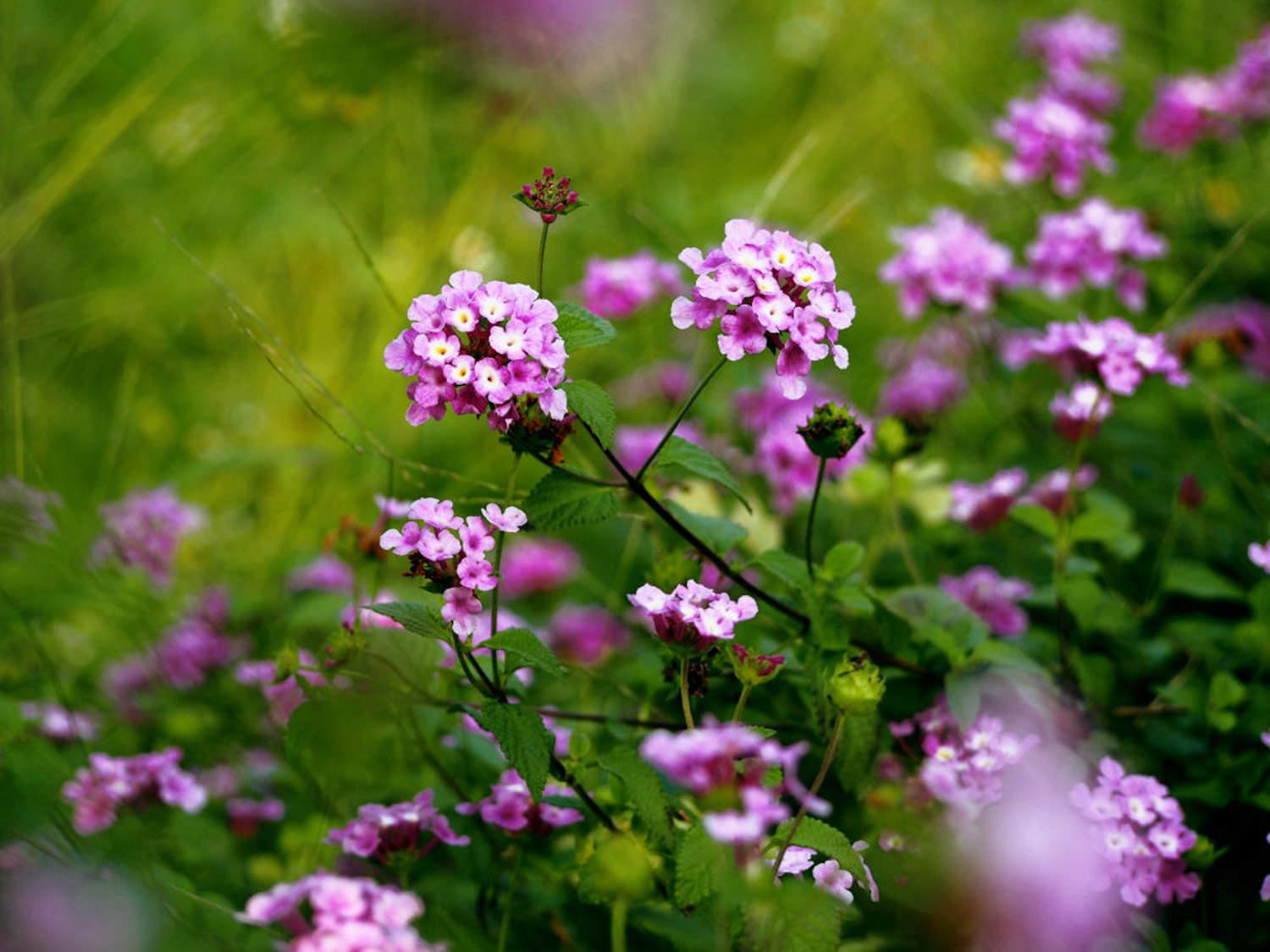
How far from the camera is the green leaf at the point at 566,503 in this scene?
0.88 meters

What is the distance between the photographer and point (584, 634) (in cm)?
163

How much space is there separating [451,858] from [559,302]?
536 millimetres

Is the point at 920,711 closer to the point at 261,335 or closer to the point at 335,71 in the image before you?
the point at 261,335

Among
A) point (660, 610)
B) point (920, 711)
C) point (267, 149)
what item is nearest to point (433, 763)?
point (660, 610)

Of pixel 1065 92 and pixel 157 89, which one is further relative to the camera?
pixel 157 89

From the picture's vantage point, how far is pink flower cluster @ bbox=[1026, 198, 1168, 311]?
150cm

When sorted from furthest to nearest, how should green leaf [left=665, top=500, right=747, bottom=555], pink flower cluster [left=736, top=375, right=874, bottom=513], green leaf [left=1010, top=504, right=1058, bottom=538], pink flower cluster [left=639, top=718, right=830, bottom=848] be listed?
pink flower cluster [left=736, top=375, right=874, bottom=513] < green leaf [left=1010, top=504, right=1058, bottom=538] < green leaf [left=665, top=500, right=747, bottom=555] < pink flower cluster [left=639, top=718, right=830, bottom=848]

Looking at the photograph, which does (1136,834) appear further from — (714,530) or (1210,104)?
(1210,104)

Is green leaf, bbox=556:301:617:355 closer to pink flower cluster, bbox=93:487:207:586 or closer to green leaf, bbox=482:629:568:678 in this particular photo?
green leaf, bbox=482:629:568:678

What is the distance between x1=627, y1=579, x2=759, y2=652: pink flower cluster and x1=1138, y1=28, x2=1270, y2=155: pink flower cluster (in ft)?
4.66

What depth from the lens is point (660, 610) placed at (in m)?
0.84

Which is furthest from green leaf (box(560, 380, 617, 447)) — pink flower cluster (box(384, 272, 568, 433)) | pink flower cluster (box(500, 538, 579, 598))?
pink flower cluster (box(500, 538, 579, 598))

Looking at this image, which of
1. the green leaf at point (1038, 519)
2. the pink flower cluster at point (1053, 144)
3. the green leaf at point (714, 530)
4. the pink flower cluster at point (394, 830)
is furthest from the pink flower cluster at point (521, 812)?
the pink flower cluster at point (1053, 144)

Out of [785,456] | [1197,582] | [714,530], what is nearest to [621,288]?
[785,456]
